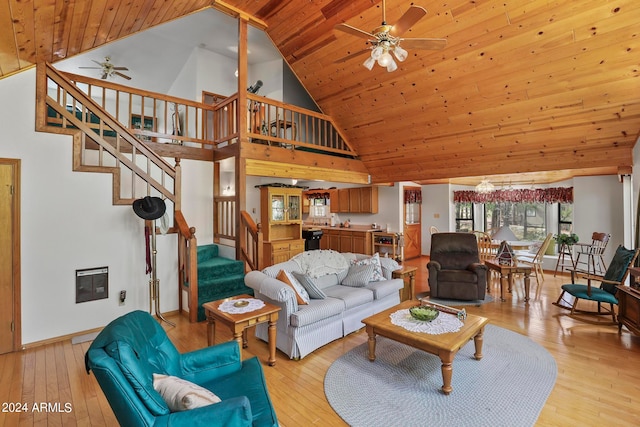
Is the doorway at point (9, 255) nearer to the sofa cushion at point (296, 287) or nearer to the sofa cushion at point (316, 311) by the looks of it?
the sofa cushion at point (296, 287)

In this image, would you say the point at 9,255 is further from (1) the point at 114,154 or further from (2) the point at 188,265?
(2) the point at 188,265

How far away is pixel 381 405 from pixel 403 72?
4213 mm

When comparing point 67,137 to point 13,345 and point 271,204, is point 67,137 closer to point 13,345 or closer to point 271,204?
point 13,345

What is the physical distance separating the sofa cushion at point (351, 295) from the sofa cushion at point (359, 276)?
0.40 feet

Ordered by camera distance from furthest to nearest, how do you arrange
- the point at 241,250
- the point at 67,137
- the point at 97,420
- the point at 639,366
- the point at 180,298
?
the point at 241,250
the point at 180,298
the point at 67,137
the point at 639,366
the point at 97,420

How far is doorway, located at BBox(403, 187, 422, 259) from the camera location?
28.5 feet

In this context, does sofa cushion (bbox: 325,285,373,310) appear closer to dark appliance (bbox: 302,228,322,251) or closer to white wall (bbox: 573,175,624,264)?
dark appliance (bbox: 302,228,322,251)

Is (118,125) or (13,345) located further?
(118,125)

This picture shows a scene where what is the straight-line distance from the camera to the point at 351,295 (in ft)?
12.0

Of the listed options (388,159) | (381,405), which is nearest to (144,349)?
(381,405)

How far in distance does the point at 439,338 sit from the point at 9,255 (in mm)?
4327

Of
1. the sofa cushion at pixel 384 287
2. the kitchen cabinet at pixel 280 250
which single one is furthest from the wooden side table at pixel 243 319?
the kitchen cabinet at pixel 280 250

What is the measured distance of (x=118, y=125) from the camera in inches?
152

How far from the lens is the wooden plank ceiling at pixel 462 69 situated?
3.13m
